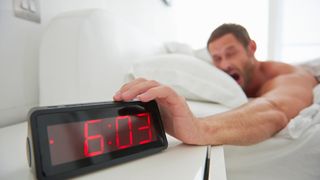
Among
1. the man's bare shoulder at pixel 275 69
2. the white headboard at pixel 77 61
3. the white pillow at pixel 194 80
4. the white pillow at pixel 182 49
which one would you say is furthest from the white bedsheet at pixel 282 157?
the white pillow at pixel 182 49

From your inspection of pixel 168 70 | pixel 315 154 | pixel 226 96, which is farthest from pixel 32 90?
pixel 315 154

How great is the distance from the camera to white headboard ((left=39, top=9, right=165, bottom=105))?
2.50 ft

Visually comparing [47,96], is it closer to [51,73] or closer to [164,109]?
[51,73]

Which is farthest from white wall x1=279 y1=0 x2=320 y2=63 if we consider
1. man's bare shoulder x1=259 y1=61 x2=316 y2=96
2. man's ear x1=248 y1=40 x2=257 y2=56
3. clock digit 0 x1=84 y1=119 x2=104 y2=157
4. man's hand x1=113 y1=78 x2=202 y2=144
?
clock digit 0 x1=84 y1=119 x2=104 y2=157

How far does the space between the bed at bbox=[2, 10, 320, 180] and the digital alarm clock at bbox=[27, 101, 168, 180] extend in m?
0.33

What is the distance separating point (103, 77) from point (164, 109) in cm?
35

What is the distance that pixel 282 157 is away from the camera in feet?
2.40

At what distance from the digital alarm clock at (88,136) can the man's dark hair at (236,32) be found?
0.38m

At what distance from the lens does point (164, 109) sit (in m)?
0.50

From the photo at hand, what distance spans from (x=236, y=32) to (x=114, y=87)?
1.26 feet

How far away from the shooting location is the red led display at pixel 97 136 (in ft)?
1.05

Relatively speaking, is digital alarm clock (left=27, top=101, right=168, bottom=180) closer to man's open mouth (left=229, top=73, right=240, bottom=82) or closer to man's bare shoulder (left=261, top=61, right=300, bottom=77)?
man's open mouth (left=229, top=73, right=240, bottom=82)

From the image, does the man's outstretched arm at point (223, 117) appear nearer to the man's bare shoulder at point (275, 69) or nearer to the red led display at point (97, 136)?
the red led display at point (97, 136)

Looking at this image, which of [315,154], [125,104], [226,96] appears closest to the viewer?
[125,104]
